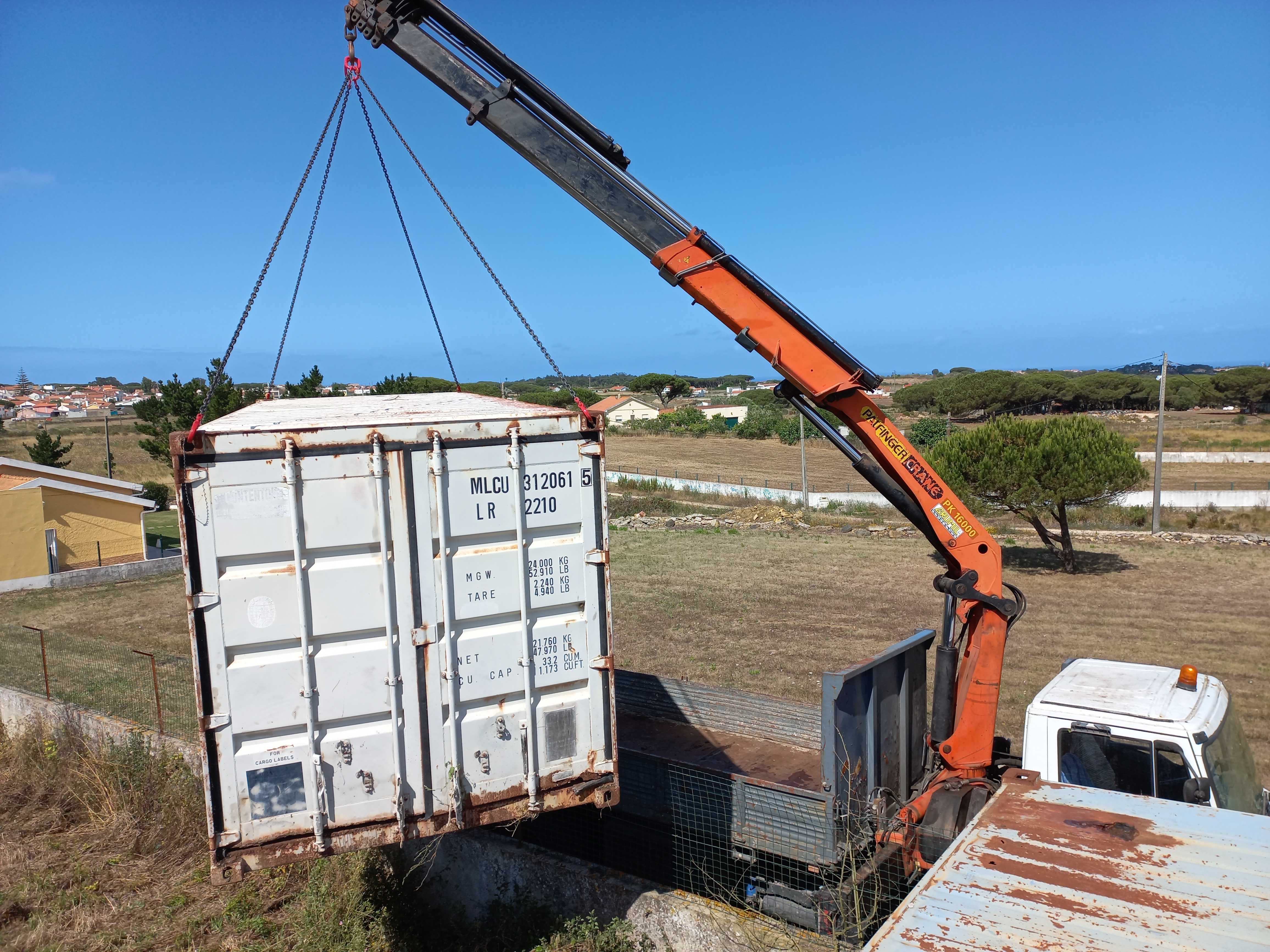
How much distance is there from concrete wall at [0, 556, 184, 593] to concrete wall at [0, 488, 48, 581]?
224 mm

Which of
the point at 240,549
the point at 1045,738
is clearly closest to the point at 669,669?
the point at 1045,738

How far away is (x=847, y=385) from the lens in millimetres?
6555

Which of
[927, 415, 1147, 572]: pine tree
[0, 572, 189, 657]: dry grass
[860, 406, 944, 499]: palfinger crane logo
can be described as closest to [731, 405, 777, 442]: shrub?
Result: [927, 415, 1147, 572]: pine tree

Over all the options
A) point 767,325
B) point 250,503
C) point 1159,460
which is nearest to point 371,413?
point 250,503

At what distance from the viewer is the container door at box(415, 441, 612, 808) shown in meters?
4.96

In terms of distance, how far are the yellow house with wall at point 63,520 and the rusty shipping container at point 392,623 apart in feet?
72.0

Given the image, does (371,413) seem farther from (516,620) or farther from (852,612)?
(852,612)

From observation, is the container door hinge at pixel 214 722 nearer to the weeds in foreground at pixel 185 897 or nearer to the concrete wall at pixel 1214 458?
the weeds in foreground at pixel 185 897

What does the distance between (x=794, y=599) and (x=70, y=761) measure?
14.4m

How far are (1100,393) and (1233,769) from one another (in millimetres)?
78722

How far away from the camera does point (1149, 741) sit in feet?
17.0

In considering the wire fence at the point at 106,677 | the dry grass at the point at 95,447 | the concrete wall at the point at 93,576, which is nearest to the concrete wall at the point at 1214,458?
the concrete wall at the point at 93,576

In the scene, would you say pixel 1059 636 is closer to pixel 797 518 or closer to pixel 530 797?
pixel 530 797

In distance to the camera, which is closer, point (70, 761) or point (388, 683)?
point (388, 683)
